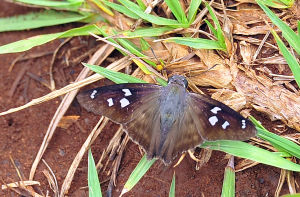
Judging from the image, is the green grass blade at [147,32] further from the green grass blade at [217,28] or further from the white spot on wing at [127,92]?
the white spot on wing at [127,92]

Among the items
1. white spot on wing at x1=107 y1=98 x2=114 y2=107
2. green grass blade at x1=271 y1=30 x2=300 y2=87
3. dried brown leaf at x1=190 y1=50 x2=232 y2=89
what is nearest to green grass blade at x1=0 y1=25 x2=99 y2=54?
white spot on wing at x1=107 y1=98 x2=114 y2=107

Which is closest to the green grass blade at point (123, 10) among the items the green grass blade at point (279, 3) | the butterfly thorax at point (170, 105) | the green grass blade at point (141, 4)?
the green grass blade at point (141, 4)

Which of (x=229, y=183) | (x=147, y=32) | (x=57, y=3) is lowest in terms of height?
(x=229, y=183)

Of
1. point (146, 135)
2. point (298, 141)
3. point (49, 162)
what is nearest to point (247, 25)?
point (298, 141)

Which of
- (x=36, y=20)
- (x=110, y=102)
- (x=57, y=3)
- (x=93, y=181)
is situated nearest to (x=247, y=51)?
(x=110, y=102)

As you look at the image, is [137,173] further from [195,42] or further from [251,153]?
[195,42]

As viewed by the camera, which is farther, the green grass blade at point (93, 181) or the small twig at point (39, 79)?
the small twig at point (39, 79)
